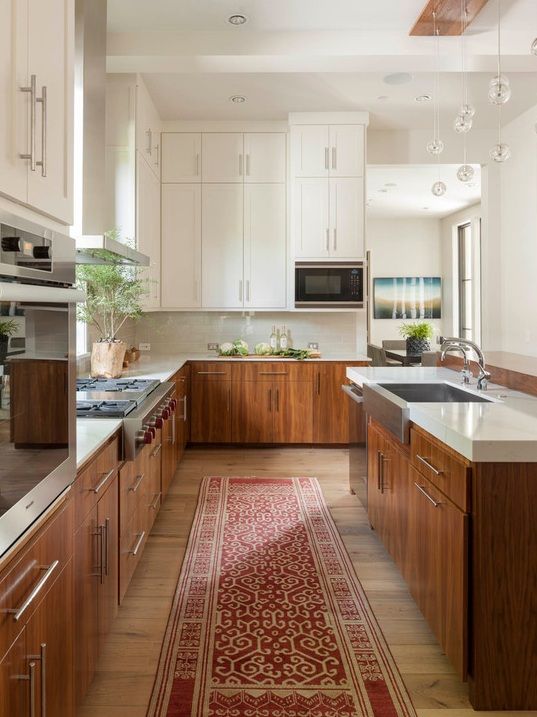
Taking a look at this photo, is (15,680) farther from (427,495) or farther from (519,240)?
(519,240)

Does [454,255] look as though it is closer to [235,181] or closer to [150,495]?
[235,181]

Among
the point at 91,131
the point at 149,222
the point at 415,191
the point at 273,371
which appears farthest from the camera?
the point at 415,191

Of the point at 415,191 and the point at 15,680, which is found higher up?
the point at 415,191

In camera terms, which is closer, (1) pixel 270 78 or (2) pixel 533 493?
(2) pixel 533 493

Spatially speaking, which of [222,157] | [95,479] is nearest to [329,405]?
[222,157]

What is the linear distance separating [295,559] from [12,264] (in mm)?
2296

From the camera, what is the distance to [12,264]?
43.8 inches

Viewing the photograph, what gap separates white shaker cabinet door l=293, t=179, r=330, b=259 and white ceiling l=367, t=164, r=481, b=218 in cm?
105

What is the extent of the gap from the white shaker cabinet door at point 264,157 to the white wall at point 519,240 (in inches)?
89.2

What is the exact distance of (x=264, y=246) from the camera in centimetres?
559

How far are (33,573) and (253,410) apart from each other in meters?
4.03

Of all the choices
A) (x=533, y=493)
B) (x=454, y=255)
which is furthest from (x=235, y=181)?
(x=454, y=255)

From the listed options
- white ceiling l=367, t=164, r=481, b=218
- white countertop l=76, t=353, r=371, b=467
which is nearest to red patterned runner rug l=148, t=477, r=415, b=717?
white countertop l=76, t=353, r=371, b=467

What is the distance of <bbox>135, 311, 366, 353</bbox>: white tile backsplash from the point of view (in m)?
5.86
